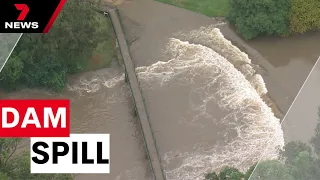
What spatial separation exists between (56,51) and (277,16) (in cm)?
903

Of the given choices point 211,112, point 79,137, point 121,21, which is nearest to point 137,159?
point 79,137

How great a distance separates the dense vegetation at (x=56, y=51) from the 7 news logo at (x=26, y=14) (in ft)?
1.83

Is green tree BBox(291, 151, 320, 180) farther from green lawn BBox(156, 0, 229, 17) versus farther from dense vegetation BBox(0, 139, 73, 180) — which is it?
green lawn BBox(156, 0, 229, 17)

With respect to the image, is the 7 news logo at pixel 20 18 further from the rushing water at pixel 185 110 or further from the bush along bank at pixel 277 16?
the bush along bank at pixel 277 16

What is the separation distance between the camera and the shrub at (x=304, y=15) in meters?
19.5

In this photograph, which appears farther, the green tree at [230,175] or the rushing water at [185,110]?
the rushing water at [185,110]

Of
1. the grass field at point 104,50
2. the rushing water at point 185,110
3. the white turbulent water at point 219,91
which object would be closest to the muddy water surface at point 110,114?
the rushing water at point 185,110

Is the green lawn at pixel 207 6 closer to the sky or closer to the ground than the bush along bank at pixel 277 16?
closer to the sky

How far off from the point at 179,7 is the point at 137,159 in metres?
8.53

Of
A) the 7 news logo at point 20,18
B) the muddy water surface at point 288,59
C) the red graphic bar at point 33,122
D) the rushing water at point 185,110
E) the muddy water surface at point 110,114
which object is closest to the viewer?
the red graphic bar at point 33,122

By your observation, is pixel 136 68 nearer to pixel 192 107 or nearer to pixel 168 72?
pixel 168 72

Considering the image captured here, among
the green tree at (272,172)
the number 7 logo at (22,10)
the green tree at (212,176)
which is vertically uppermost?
the number 7 logo at (22,10)

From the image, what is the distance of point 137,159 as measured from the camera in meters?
16.2

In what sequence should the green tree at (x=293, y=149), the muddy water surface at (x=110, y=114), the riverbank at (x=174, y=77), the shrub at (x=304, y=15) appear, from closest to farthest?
1. the green tree at (x=293, y=149)
2. the muddy water surface at (x=110, y=114)
3. the riverbank at (x=174, y=77)
4. the shrub at (x=304, y=15)
